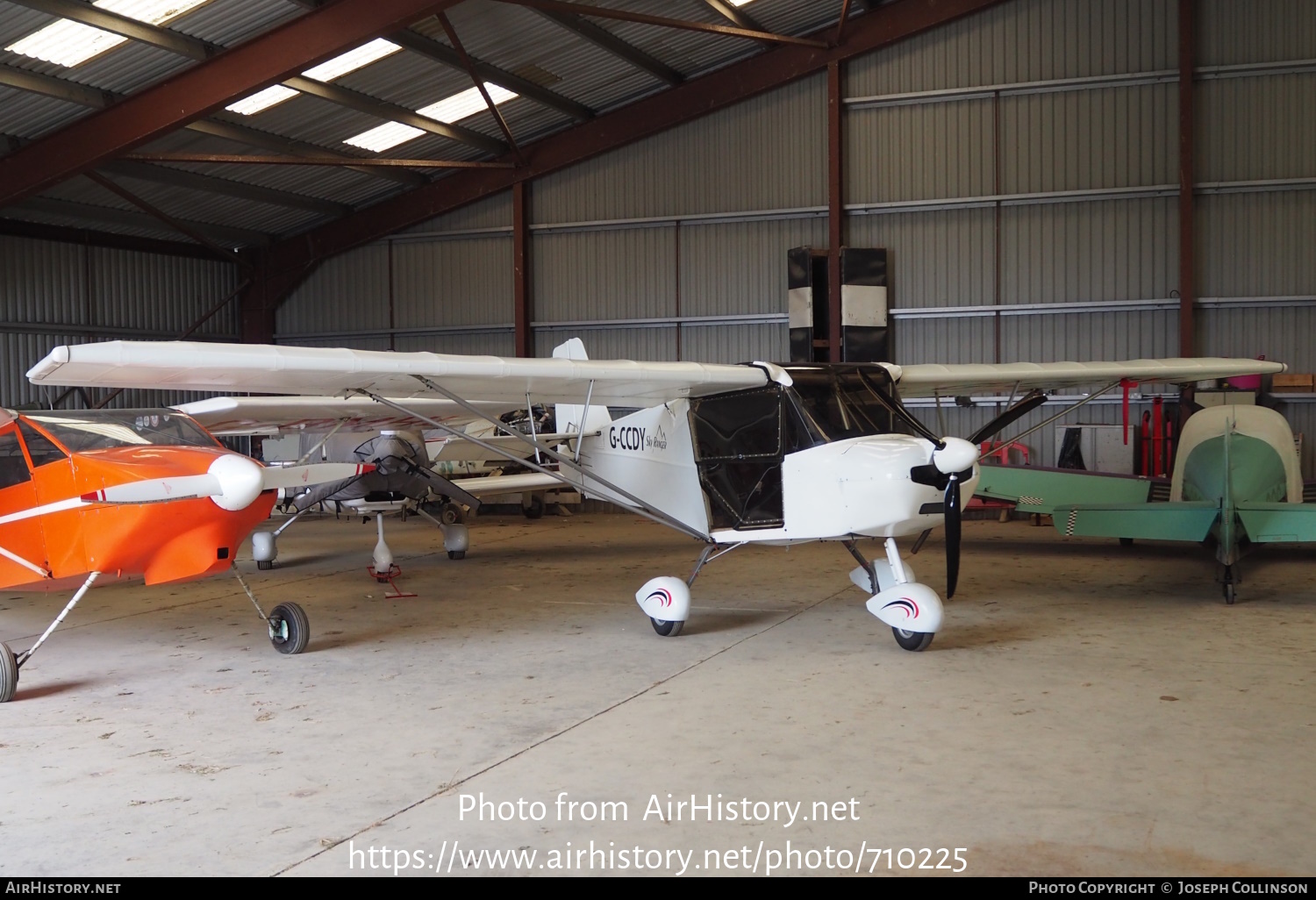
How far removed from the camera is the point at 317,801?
4.08m

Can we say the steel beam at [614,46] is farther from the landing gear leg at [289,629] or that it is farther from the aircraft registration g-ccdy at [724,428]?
the landing gear leg at [289,629]

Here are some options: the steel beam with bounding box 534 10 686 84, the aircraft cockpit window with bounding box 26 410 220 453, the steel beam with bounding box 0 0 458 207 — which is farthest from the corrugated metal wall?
the aircraft cockpit window with bounding box 26 410 220 453

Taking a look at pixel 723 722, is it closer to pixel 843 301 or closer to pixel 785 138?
pixel 843 301

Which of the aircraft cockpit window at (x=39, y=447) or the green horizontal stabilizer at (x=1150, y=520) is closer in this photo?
the aircraft cockpit window at (x=39, y=447)

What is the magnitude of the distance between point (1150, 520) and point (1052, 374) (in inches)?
57.0

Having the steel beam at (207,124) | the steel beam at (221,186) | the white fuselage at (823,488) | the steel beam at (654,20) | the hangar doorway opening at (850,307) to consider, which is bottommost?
the white fuselage at (823,488)

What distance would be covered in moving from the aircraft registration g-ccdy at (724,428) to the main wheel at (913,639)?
0.01 metres

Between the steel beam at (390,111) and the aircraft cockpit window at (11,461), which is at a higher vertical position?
the steel beam at (390,111)

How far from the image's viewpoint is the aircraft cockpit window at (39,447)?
6.42m

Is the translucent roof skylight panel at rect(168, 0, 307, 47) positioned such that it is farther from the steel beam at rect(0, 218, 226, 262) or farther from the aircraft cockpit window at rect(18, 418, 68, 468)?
the aircraft cockpit window at rect(18, 418, 68, 468)

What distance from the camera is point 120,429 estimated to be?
6723 millimetres

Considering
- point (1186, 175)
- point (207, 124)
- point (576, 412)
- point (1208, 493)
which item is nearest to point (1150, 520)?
point (1208, 493)

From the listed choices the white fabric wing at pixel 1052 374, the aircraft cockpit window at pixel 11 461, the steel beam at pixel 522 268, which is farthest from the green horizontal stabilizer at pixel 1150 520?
the steel beam at pixel 522 268

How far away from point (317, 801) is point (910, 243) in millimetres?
14749
